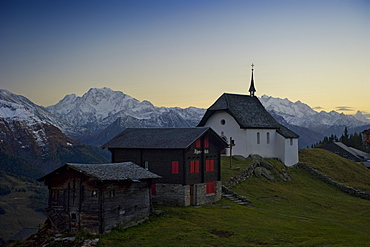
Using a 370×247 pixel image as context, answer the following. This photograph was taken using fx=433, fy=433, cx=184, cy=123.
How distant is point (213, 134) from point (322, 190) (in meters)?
25.4

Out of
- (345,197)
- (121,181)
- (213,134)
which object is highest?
(213,134)

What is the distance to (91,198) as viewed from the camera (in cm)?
3216

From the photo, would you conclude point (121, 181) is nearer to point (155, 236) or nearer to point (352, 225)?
point (155, 236)

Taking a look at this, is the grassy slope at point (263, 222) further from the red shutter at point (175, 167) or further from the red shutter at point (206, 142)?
the red shutter at point (206, 142)

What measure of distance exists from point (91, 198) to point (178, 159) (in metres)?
12.4

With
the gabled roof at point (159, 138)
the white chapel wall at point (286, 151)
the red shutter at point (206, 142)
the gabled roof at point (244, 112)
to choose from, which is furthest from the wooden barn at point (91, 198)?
the white chapel wall at point (286, 151)

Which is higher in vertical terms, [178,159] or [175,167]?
[178,159]

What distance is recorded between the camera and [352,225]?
39938mm

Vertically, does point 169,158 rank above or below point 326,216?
above

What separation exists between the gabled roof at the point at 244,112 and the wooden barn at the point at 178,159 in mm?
22394

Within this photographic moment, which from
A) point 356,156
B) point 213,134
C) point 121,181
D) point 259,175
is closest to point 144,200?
point 121,181

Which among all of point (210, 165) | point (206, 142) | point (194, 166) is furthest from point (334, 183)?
point (194, 166)

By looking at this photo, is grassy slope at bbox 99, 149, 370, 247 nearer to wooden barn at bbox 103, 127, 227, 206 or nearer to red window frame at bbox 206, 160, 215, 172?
wooden barn at bbox 103, 127, 227, 206

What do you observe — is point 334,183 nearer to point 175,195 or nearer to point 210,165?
point 210,165
